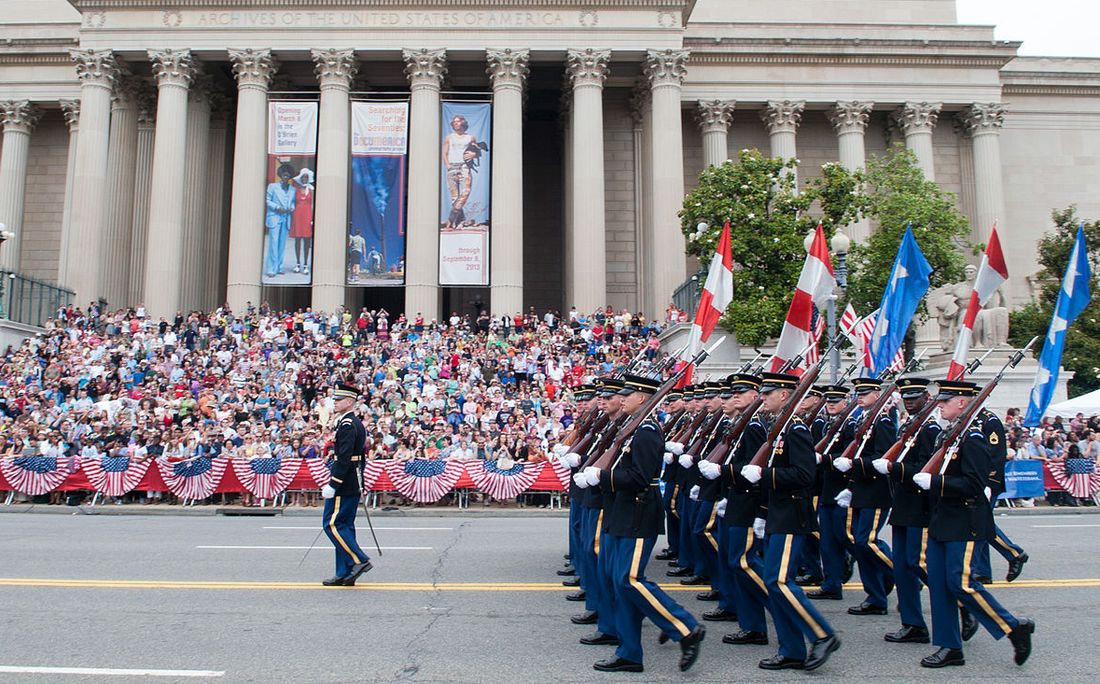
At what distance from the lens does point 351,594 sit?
949 cm

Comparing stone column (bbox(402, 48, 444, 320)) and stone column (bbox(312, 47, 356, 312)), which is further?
stone column (bbox(402, 48, 444, 320))

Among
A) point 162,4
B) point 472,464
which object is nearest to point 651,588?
point 472,464

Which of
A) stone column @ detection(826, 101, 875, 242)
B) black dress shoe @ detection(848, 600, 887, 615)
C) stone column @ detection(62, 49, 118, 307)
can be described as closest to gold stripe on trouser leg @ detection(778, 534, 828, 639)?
black dress shoe @ detection(848, 600, 887, 615)

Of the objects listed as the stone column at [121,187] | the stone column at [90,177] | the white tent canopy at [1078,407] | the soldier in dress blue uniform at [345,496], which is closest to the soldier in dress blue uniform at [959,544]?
the soldier in dress blue uniform at [345,496]

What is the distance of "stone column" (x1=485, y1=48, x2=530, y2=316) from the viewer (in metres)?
34.7

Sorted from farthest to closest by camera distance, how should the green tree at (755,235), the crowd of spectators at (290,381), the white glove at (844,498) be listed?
the green tree at (755,235), the crowd of spectators at (290,381), the white glove at (844,498)

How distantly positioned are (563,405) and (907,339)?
15.6 m

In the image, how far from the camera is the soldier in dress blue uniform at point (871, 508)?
854cm

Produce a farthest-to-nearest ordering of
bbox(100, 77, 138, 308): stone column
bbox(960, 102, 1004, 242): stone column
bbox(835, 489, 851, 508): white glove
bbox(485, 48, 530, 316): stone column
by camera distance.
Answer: bbox(960, 102, 1004, 242): stone column, bbox(100, 77, 138, 308): stone column, bbox(485, 48, 530, 316): stone column, bbox(835, 489, 851, 508): white glove

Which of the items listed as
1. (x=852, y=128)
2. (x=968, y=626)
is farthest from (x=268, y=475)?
(x=852, y=128)

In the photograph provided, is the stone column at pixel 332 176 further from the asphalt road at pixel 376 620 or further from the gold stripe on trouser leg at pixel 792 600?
the gold stripe on trouser leg at pixel 792 600

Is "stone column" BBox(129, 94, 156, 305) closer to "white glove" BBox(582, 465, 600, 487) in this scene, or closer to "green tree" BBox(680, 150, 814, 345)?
"green tree" BBox(680, 150, 814, 345)

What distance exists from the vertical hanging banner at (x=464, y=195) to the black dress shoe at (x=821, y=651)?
2836 cm

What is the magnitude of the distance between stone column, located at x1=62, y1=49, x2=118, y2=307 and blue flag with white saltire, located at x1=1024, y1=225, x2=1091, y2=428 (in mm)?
34879
